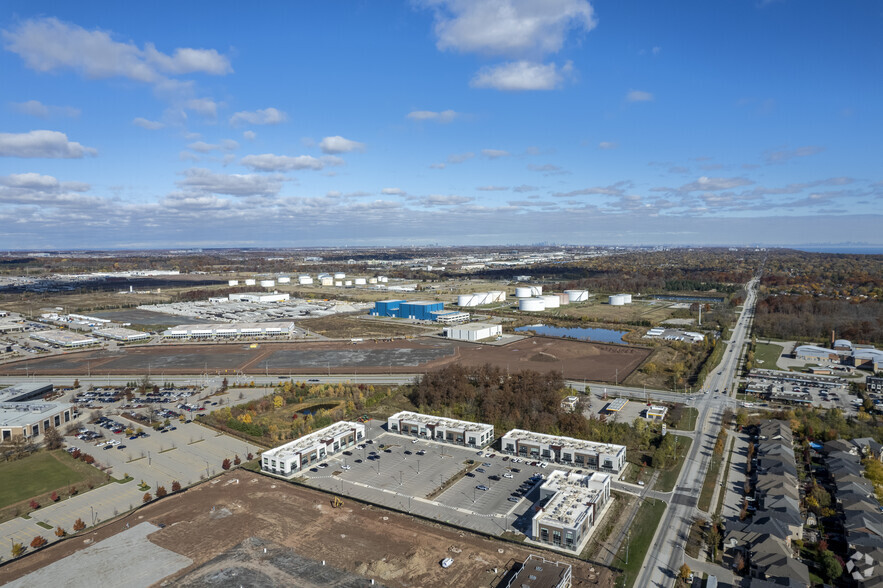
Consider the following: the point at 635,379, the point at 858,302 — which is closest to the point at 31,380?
the point at 635,379

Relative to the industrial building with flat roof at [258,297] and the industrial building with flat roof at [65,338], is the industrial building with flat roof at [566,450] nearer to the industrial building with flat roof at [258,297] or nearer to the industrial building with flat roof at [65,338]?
the industrial building with flat roof at [65,338]

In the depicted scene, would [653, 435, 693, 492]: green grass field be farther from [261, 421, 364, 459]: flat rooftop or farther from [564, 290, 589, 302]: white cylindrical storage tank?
[564, 290, 589, 302]: white cylindrical storage tank

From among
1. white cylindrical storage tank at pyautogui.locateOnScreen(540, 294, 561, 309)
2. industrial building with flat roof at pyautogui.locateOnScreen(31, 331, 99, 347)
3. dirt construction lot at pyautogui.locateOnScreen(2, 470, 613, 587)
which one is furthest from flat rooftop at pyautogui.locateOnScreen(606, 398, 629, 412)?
industrial building with flat roof at pyautogui.locateOnScreen(31, 331, 99, 347)

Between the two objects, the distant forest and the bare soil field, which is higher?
the distant forest

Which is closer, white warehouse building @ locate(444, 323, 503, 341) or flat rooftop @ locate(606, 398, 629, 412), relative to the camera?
flat rooftop @ locate(606, 398, 629, 412)

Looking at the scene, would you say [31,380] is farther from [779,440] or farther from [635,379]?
[779,440]

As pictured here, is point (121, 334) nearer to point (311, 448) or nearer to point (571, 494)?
point (311, 448)

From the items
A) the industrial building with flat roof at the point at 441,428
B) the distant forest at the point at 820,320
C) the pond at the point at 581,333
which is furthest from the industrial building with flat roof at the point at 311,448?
the distant forest at the point at 820,320
